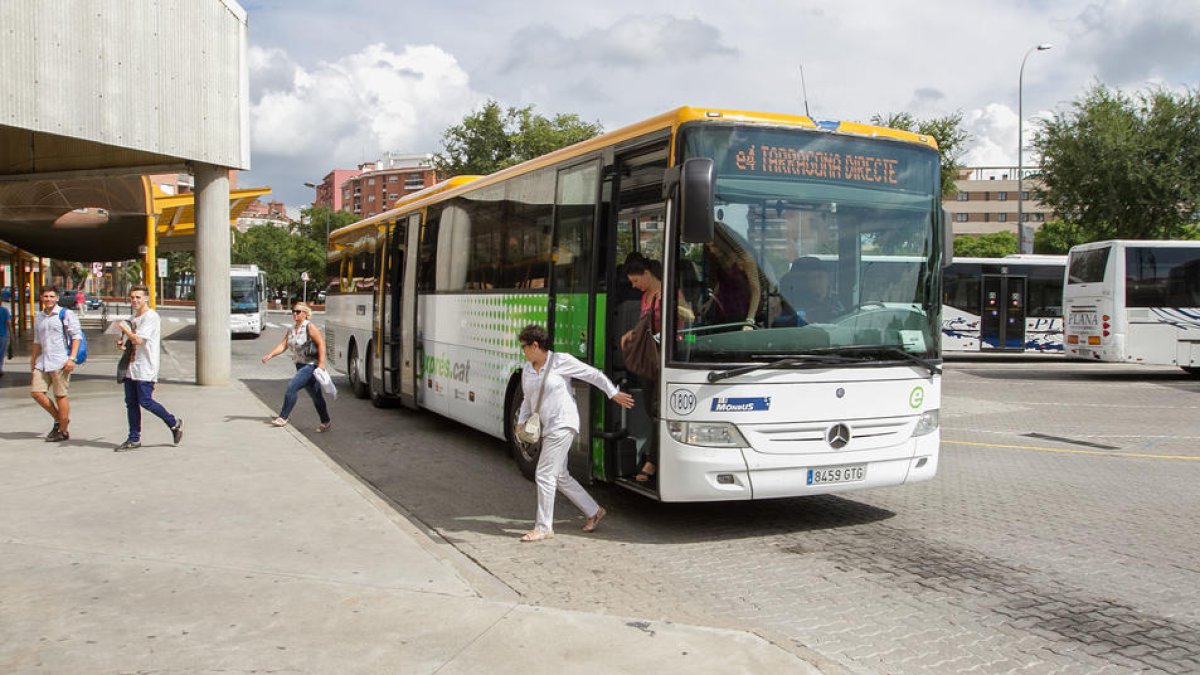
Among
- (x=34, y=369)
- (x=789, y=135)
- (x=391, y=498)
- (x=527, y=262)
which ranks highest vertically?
(x=789, y=135)

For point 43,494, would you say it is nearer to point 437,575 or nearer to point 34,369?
point 34,369

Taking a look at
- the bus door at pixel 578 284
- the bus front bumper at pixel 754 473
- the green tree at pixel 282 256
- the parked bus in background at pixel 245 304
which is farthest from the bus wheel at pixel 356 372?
the green tree at pixel 282 256

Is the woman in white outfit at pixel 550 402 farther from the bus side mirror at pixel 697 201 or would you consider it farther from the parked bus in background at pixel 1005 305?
the parked bus in background at pixel 1005 305

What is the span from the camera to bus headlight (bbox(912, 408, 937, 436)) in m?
7.47

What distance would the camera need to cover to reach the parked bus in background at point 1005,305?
28.5 m

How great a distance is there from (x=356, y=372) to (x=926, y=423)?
11620 mm

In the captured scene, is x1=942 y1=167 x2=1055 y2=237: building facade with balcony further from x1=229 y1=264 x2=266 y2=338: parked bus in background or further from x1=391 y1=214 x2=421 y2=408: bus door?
x1=391 y1=214 x2=421 y2=408: bus door

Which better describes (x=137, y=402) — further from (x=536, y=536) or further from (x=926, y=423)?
(x=926, y=423)

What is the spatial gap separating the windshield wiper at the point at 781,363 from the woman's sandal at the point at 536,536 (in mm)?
1632

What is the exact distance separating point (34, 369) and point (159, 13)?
824cm

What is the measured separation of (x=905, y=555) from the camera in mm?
6723

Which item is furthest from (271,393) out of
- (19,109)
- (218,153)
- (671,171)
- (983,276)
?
(983,276)

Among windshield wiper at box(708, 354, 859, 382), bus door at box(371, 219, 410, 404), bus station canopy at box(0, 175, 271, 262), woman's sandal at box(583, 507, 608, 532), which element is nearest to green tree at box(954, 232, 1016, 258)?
bus station canopy at box(0, 175, 271, 262)

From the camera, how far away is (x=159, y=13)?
53.9 ft
